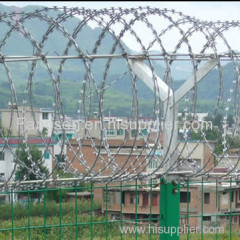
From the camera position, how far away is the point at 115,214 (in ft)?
56.6

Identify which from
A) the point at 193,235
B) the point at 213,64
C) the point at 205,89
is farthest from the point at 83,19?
the point at 205,89

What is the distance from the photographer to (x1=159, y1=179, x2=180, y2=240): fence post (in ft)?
28.8

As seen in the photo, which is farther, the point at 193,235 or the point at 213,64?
the point at 193,235

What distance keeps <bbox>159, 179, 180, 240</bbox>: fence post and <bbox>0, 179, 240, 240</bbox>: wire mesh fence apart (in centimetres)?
2

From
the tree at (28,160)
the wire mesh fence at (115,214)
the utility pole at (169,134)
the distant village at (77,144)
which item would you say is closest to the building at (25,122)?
the distant village at (77,144)

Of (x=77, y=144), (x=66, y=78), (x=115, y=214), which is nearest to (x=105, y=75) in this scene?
(x=77, y=144)

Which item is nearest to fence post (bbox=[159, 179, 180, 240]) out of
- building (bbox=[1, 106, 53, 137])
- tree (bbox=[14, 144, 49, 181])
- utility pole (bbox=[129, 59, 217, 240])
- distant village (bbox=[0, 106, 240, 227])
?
utility pole (bbox=[129, 59, 217, 240])

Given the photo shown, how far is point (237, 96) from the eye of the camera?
8.76 metres

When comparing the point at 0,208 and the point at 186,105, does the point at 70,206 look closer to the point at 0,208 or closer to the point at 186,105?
the point at 0,208

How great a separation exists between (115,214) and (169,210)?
856cm

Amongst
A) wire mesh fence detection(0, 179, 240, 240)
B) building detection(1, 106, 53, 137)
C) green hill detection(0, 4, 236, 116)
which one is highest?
green hill detection(0, 4, 236, 116)

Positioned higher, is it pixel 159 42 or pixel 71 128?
pixel 159 42

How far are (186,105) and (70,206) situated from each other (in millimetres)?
10524

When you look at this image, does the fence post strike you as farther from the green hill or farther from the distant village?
the green hill
